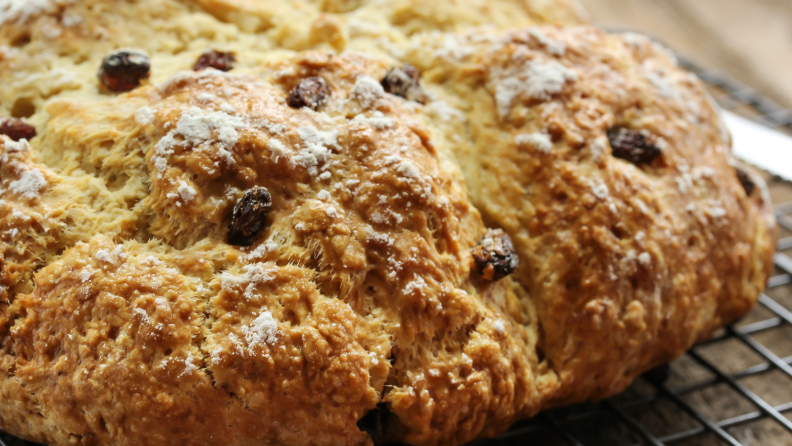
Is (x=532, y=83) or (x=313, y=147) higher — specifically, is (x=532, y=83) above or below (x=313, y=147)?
above

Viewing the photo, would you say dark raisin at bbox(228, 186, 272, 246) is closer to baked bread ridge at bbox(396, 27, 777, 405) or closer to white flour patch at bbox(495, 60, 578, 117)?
baked bread ridge at bbox(396, 27, 777, 405)

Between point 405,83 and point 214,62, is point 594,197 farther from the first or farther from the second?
point 214,62

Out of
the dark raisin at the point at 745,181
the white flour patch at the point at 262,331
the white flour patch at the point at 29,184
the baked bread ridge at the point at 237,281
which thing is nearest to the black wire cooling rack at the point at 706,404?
the baked bread ridge at the point at 237,281

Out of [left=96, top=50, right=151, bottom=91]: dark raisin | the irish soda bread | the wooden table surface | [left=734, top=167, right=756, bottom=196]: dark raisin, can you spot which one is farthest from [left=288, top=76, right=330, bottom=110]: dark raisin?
the wooden table surface

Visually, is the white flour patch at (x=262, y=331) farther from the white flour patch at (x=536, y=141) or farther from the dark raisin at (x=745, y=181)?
the dark raisin at (x=745, y=181)

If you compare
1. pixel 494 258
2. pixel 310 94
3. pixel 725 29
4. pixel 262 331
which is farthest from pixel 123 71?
pixel 725 29

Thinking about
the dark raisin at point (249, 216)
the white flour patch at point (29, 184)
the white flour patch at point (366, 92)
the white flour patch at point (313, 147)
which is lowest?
the white flour patch at point (29, 184)

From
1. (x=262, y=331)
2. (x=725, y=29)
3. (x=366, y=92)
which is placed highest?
(x=366, y=92)
